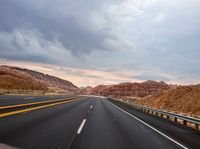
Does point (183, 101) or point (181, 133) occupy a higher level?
point (183, 101)

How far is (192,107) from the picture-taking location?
4597 cm

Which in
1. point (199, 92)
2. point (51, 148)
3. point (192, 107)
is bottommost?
point (51, 148)

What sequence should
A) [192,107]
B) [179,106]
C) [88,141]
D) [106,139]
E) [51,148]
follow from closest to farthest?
[51,148], [88,141], [106,139], [192,107], [179,106]

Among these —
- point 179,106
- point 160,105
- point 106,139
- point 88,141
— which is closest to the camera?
point 88,141

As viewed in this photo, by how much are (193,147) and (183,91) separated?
51.8 m

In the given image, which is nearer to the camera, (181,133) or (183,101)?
(181,133)

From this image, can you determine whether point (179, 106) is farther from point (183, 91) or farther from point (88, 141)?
point (88, 141)

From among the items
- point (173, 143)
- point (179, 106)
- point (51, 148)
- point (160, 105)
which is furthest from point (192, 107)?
point (51, 148)

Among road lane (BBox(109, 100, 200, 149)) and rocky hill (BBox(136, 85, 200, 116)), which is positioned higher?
rocky hill (BBox(136, 85, 200, 116))

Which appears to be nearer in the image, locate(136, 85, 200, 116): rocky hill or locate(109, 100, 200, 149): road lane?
locate(109, 100, 200, 149): road lane

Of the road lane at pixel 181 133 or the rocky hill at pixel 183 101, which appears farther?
the rocky hill at pixel 183 101

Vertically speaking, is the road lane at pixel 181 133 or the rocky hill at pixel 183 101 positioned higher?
the rocky hill at pixel 183 101

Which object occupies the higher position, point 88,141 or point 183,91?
point 183,91

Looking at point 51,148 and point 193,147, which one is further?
point 193,147
